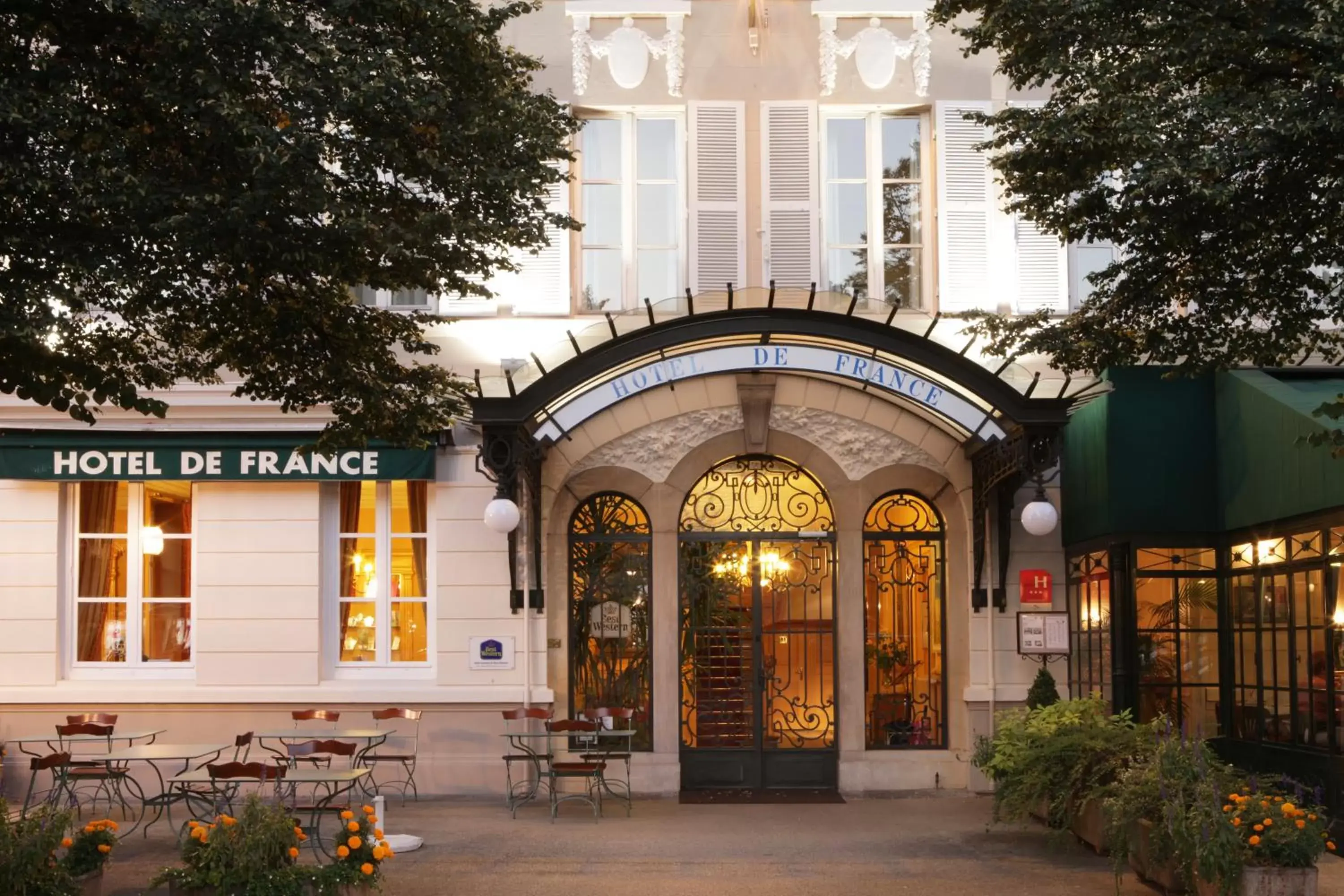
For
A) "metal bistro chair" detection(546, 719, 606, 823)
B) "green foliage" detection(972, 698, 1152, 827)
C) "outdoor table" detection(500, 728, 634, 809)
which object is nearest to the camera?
"green foliage" detection(972, 698, 1152, 827)

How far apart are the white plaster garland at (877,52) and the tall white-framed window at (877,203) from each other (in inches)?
12.5

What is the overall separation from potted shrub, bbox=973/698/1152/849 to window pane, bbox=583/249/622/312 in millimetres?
5921

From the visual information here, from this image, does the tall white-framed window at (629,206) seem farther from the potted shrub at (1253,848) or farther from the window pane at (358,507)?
the potted shrub at (1253,848)

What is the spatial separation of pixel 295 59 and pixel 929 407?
22.8 ft

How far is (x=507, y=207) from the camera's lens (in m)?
9.81

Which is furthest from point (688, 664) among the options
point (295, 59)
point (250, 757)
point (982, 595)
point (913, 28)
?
point (295, 59)

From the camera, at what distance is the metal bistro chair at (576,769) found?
13.3m

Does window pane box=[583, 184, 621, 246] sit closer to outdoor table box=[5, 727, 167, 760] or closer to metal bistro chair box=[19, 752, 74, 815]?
outdoor table box=[5, 727, 167, 760]

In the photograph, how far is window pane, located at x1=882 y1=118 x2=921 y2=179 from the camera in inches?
614

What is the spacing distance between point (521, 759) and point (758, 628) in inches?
107

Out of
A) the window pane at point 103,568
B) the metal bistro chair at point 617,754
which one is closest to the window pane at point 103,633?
the window pane at point 103,568

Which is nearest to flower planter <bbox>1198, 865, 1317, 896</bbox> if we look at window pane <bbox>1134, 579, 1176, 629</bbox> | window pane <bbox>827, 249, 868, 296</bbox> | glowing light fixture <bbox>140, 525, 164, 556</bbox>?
window pane <bbox>1134, 579, 1176, 629</bbox>

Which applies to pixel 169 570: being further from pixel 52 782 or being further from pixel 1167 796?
pixel 1167 796

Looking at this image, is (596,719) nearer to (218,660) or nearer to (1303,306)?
(218,660)
